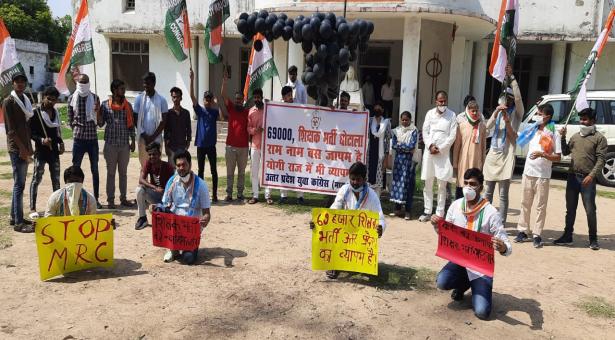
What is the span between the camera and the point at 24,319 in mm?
4055

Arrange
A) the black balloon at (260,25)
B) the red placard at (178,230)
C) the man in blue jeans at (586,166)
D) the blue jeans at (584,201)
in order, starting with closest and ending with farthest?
the red placard at (178,230)
the man in blue jeans at (586,166)
the blue jeans at (584,201)
the black balloon at (260,25)

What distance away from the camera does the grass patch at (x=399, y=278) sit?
503cm

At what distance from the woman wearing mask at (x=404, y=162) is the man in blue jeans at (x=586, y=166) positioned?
2029mm

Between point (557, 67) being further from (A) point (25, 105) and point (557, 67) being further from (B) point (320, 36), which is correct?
(A) point (25, 105)

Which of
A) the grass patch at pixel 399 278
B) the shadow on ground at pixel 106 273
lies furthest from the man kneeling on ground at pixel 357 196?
the shadow on ground at pixel 106 273

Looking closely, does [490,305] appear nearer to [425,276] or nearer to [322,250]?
[425,276]

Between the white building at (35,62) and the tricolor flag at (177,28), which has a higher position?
→ the white building at (35,62)

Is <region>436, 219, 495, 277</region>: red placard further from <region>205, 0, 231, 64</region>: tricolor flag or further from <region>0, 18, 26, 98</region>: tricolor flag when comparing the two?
<region>0, 18, 26, 98</region>: tricolor flag

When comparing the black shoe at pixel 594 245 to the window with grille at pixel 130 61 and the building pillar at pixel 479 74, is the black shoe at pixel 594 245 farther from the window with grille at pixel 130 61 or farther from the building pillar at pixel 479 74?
the window with grille at pixel 130 61

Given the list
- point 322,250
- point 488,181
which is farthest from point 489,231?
point 488,181

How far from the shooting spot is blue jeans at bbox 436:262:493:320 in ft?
14.3

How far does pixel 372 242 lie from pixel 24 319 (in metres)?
2.96

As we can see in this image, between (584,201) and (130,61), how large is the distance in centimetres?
1684

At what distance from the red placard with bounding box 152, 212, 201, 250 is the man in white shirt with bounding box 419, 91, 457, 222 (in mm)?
3618
